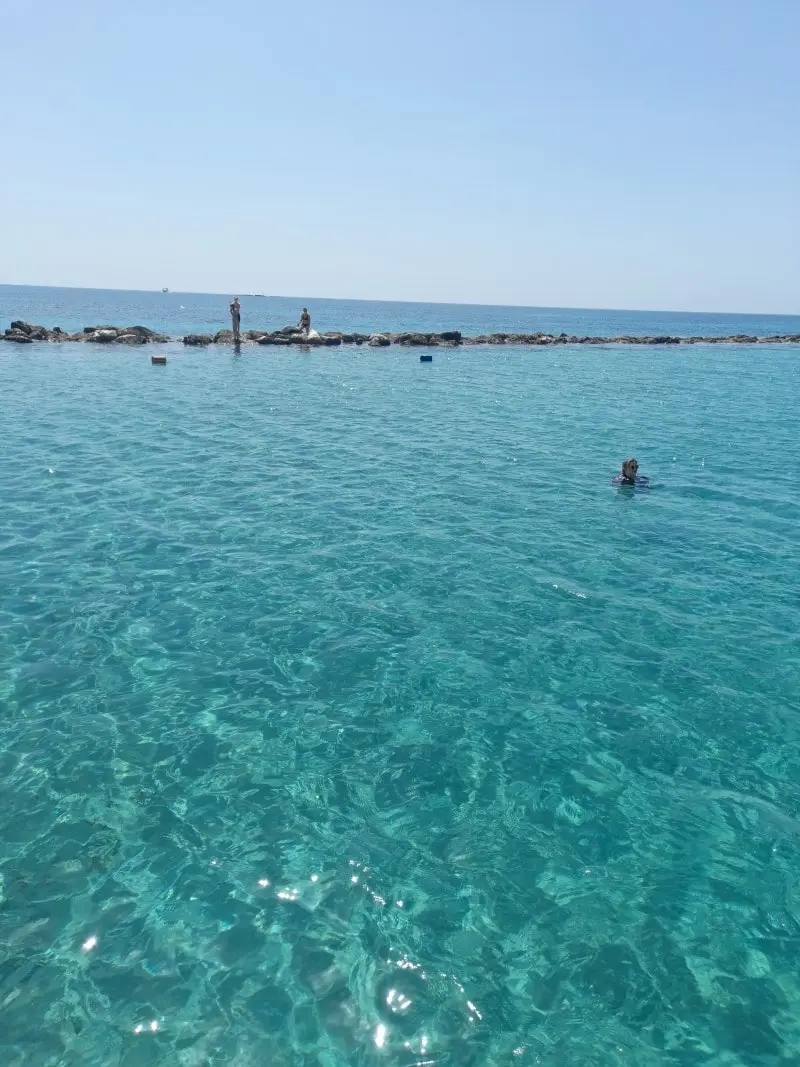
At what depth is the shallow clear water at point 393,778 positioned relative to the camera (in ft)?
22.2

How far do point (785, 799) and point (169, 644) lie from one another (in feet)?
36.2

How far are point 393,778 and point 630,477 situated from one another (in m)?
18.2

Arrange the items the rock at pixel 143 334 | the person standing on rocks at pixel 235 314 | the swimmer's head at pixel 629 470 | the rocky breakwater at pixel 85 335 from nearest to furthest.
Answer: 1. the swimmer's head at pixel 629 470
2. the person standing on rocks at pixel 235 314
3. the rocky breakwater at pixel 85 335
4. the rock at pixel 143 334

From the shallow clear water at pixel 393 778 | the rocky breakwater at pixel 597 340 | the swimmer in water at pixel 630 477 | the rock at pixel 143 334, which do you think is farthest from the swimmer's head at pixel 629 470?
the rocky breakwater at pixel 597 340

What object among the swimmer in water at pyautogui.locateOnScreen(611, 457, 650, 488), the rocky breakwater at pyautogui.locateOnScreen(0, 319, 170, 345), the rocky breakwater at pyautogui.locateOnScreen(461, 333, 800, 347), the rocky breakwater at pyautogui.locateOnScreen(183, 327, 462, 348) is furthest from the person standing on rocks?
the swimmer in water at pyautogui.locateOnScreen(611, 457, 650, 488)

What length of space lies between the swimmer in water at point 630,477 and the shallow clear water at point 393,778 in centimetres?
235

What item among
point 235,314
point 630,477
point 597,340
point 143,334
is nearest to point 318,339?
point 235,314

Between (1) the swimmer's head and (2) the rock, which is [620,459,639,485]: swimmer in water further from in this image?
(2) the rock

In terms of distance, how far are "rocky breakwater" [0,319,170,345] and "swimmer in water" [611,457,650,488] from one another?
192ft

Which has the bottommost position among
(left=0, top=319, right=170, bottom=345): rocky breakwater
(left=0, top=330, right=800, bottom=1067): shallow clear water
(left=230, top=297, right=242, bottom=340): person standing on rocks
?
(left=0, top=330, right=800, bottom=1067): shallow clear water

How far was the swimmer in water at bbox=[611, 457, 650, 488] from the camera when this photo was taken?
2434 centimetres

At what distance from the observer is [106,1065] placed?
615 cm

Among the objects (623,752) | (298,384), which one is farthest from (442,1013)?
(298,384)

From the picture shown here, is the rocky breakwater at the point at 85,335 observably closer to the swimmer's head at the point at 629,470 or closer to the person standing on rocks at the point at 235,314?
the person standing on rocks at the point at 235,314
